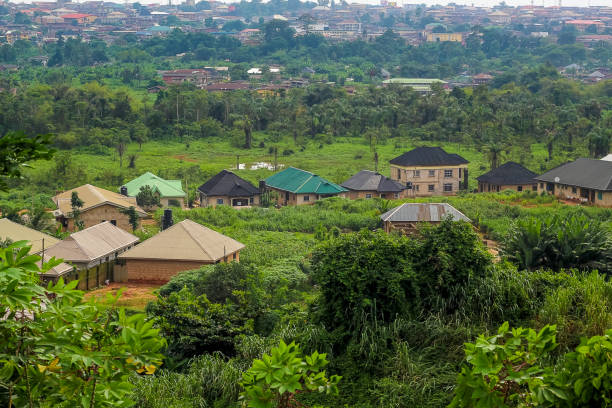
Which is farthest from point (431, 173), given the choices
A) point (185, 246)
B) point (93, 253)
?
point (93, 253)

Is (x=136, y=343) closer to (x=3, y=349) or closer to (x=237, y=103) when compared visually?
(x=3, y=349)

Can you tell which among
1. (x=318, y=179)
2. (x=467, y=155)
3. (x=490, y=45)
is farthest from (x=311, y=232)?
(x=490, y=45)

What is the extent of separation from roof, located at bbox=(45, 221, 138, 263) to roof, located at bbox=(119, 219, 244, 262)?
0.76 metres

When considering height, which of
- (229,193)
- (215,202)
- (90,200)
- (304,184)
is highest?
(90,200)

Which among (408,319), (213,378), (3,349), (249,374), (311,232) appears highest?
(3,349)

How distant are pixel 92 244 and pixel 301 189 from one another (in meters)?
14.7

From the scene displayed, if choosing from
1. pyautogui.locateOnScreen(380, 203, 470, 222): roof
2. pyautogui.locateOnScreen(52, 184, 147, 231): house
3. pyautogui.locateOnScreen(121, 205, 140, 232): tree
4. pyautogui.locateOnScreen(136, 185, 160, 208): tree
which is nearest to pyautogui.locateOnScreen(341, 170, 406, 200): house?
pyautogui.locateOnScreen(380, 203, 470, 222): roof

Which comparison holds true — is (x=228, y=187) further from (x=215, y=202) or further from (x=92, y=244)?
(x=92, y=244)

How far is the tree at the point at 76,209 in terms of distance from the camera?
92.0 ft

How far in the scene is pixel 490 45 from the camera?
12662 centimetres

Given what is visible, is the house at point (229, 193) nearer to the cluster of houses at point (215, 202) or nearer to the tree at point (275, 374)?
the cluster of houses at point (215, 202)

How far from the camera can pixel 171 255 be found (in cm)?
2180

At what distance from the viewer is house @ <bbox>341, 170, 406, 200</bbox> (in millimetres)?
36438

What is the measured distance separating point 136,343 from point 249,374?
1.28 meters
